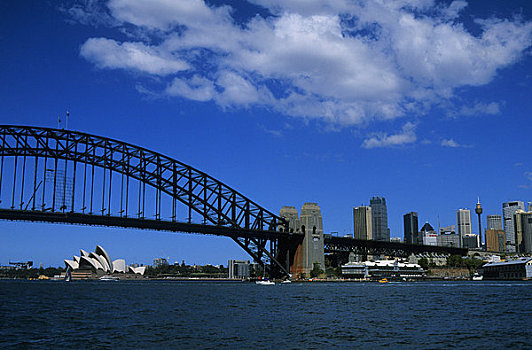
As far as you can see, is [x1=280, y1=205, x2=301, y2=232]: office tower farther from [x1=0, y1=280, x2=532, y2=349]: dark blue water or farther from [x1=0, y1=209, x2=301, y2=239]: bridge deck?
[x1=0, y1=280, x2=532, y2=349]: dark blue water

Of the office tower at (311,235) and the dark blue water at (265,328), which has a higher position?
the office tower at (311,235)

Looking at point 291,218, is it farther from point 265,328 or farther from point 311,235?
point 265,328

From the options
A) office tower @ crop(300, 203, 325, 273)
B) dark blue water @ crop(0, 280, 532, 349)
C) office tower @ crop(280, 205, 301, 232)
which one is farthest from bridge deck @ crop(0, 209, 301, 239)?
dark blue water @ crop(0, 280, 532, 349)

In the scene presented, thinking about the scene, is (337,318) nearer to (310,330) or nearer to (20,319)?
(310,330)

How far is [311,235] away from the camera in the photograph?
166 m

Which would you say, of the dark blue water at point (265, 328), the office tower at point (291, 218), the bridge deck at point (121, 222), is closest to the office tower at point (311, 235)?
the office tower at point (291, 218)

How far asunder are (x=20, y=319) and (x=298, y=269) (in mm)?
123598

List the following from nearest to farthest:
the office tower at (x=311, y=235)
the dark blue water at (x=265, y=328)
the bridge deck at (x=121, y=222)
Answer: the dark blue water at (x=265, y=328)
the bridge deck at (x=121, y=222)
the office tower at (x=311, y=235)

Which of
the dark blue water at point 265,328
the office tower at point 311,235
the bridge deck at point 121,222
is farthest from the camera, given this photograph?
the office tower at point 311,235

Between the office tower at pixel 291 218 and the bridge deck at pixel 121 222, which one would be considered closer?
the bridge deck at pixel 121 222

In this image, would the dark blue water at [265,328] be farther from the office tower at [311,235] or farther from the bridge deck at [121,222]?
the office tower at [311,235]

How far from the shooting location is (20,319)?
46.5 metres

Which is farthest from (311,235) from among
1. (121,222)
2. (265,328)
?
(265,328)

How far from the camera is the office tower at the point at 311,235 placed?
542 ft
